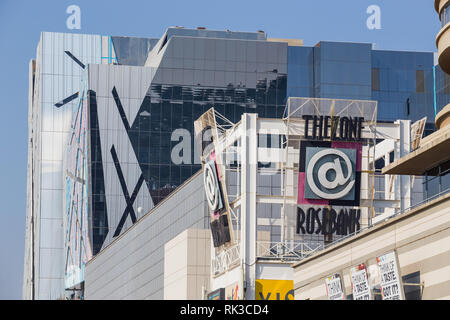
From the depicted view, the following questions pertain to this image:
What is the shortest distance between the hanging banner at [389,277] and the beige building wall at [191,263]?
3704cm

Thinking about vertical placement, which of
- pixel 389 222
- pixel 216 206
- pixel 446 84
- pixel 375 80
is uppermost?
pixel 375 80

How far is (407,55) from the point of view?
18988 cm

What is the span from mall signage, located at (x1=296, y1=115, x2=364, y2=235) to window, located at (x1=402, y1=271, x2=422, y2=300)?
2511cm

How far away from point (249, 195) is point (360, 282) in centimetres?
2297

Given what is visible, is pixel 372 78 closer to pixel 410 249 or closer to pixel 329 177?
pixel 329 177

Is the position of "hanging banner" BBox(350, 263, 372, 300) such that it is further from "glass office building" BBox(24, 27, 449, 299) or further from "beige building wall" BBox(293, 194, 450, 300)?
"glass office building" BBox(24, 27, 449, 299)

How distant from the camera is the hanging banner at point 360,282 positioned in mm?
50856

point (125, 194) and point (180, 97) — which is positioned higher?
point (180, 97)

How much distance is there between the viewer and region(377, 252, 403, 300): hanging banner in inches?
1845

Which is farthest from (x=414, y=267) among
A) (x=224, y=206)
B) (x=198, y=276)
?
(x=198, y=276)

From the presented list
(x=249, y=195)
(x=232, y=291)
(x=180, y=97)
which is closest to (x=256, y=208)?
(x=249, y=195)

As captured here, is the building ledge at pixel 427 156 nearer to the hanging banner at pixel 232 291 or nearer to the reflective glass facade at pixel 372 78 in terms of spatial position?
the hanging banner at pixel 232 291

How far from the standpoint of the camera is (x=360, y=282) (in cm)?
5156
